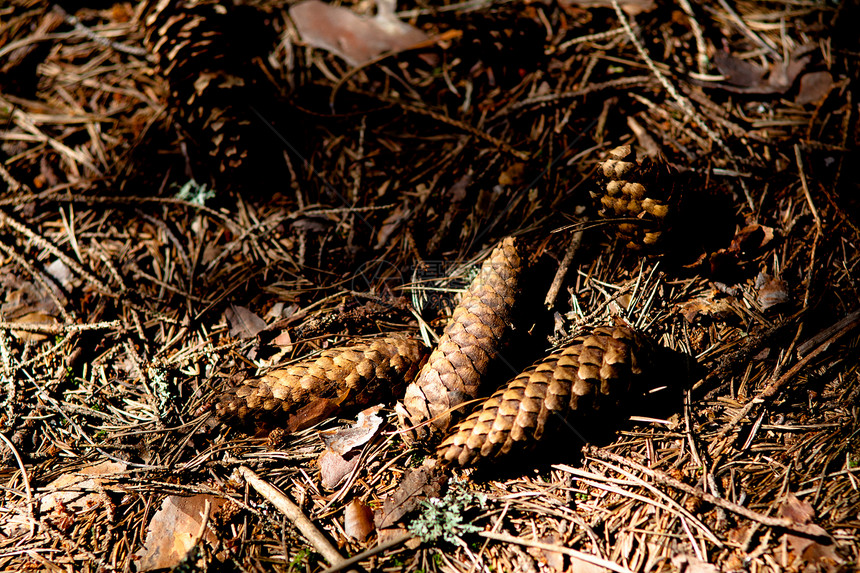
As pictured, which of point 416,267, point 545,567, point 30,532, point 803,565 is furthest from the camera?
point 416,267

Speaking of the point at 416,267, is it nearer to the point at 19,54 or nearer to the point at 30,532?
the point at 30,532

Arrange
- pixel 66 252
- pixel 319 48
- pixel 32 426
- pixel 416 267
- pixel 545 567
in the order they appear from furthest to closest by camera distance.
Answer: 1. pixel 319 48
2. pixel 66 252
3. pixel 416 267
4. pixel 32 426
5. pixel 545 567

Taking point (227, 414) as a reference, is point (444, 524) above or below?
below

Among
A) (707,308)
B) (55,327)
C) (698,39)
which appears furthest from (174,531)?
(698,39)

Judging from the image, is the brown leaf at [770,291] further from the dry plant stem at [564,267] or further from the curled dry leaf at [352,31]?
the curled dry leaf at [352,31]

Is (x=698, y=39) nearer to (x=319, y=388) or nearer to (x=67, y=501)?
(x=319, y=388)

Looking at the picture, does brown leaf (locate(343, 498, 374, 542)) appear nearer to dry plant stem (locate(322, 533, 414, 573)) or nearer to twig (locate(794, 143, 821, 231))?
dry plant stem (locate(322, 533, 414, 573))

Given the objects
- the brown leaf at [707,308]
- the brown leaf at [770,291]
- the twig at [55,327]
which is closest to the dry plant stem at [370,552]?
the brown leaf at [707,308]

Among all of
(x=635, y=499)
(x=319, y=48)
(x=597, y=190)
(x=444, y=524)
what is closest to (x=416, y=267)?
(x=597, y=190)
